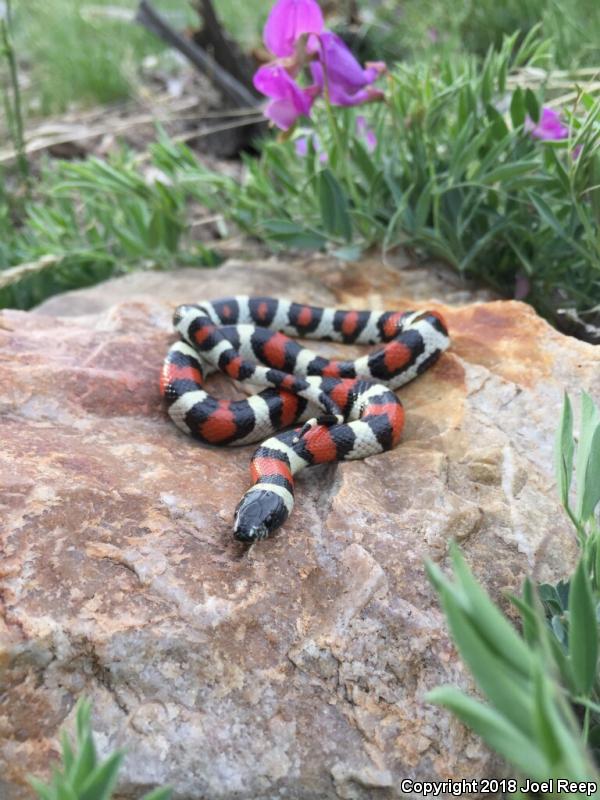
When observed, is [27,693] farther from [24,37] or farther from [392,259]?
[24,37]

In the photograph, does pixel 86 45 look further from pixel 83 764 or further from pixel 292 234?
pixel 83 764

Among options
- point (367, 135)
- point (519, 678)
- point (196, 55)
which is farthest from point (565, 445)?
point (196, 55)

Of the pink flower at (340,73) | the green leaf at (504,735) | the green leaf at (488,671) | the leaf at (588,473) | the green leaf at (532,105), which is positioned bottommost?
the leaf at (588,473)

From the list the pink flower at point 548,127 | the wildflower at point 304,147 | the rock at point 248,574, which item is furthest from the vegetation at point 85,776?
the wildflower at point 304,147

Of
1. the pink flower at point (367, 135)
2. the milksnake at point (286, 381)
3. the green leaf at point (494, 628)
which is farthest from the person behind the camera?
the pink flower at point (367, 135)

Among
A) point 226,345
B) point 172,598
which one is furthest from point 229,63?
point 172,598

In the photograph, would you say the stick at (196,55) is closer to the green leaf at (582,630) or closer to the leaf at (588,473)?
the leaf at (588,473)
